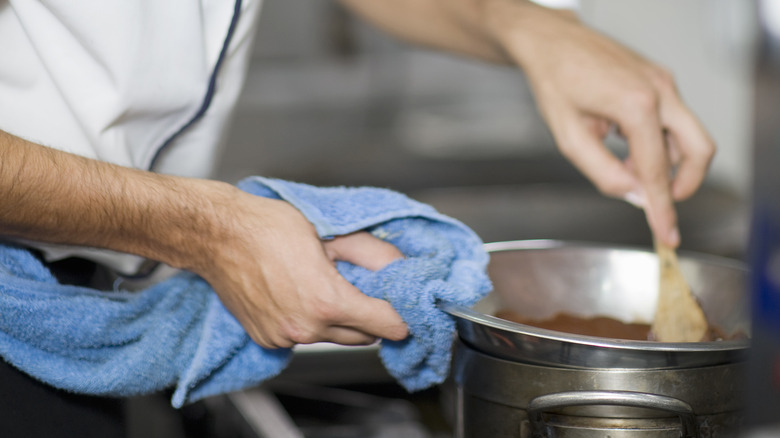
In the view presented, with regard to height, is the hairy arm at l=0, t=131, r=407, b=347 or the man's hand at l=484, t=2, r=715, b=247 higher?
Answer: the man's hand at l=484, t=2, r=715, b=247

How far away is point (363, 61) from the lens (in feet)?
7.76

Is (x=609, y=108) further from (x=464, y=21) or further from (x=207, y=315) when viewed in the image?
(x=207, y=315)

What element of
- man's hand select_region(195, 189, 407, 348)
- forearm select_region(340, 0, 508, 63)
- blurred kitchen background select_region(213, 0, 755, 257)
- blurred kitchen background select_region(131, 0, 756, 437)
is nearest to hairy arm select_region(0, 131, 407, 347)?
man's hand select_region(195, 189, 407, 348)

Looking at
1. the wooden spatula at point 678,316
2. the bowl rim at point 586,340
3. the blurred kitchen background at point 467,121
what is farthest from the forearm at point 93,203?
the blurred kitchen background at point 467,121

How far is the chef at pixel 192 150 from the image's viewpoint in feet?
1.73

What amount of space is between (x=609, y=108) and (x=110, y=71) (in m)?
0.44

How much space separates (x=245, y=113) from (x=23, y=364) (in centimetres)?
181

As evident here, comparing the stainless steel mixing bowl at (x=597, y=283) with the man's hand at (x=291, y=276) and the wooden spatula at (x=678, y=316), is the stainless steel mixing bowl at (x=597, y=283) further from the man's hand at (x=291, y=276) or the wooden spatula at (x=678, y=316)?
the man's hand at (x=291, y=276)

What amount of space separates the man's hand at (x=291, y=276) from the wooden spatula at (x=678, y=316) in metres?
0.22

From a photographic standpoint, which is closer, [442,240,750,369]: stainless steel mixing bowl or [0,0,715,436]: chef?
[0,0,715,436]: chef

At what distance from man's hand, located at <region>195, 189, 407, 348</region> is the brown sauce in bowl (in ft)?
0.53

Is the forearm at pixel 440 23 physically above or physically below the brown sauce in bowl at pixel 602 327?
above

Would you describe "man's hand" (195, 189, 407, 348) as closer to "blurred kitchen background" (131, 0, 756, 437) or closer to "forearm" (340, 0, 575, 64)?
"forearm" (340, 0, 575, 64)

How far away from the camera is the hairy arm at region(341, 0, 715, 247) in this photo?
0.71m
